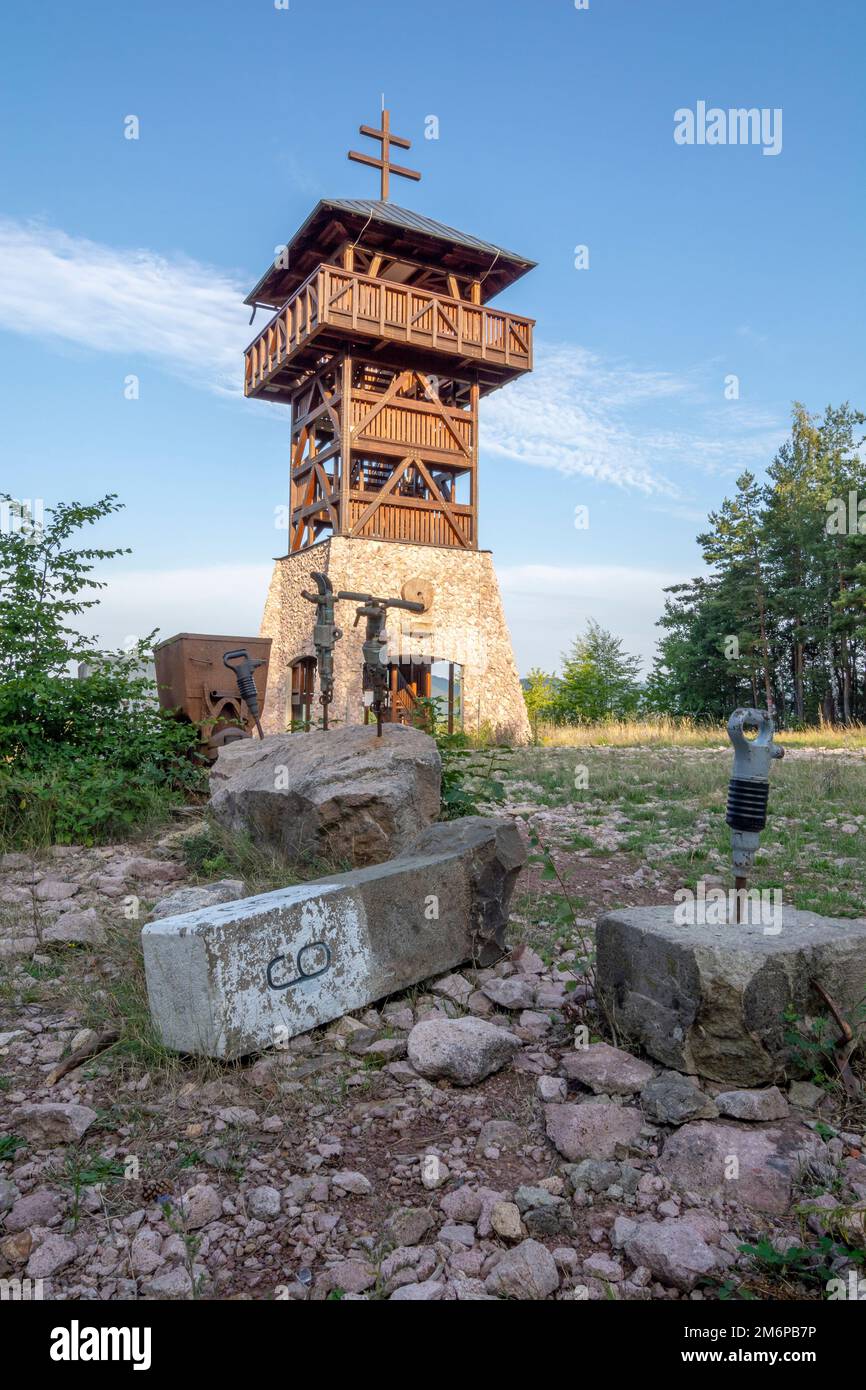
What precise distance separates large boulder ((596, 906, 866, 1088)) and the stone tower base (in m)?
13.2

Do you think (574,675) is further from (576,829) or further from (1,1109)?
(1,1109)

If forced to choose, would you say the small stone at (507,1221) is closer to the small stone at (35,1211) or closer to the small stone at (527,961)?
the small stone at (35,1211)

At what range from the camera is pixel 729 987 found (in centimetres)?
268

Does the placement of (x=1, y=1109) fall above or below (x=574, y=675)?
below

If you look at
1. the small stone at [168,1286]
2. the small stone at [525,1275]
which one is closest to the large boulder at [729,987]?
the small stone at [525,1275]

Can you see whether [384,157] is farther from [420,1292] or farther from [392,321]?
[420,1292]

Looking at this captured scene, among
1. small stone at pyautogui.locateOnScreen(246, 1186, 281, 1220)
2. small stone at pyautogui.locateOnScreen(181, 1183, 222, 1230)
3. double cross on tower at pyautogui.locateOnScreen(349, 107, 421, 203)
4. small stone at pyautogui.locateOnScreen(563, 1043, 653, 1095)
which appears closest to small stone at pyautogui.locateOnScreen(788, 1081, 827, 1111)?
small stone at pyautogui.locateOnScreen(563, 1043, 653, 1095)

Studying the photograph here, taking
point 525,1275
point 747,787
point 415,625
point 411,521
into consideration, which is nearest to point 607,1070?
point 525,1275

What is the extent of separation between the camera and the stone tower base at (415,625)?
53.9 ft

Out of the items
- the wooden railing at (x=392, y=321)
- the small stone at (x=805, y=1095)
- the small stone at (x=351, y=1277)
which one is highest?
the wooden railing at (x=392, y=321)

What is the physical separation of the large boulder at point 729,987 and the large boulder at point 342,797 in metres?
1.92

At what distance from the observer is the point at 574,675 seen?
3170 cm
